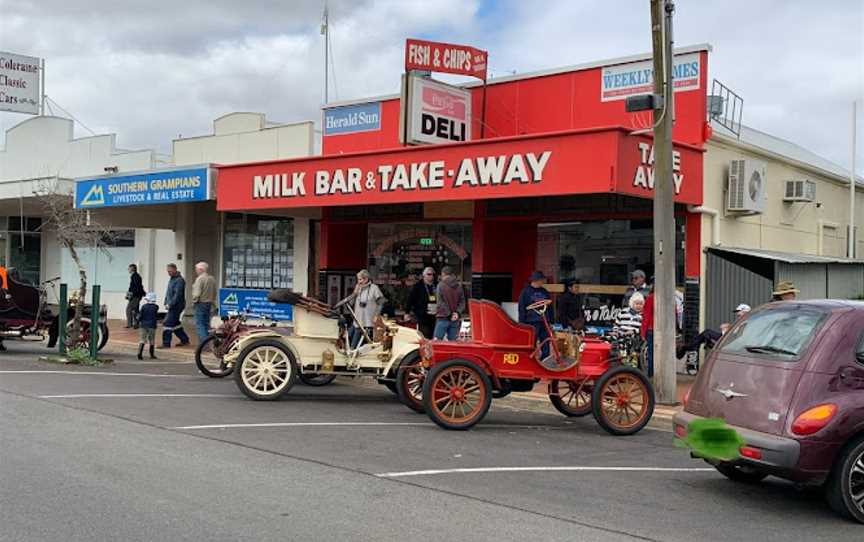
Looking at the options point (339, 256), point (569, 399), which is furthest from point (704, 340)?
point (339, 256)

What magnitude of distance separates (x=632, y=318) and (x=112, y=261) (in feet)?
59.4

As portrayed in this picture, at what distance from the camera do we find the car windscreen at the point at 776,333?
21.9 ft

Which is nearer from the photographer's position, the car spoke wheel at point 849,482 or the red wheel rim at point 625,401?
the car spoke wheel at point 849,482

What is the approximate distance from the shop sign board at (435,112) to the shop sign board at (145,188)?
5.42 m

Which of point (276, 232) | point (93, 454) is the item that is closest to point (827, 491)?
point (93, 454)

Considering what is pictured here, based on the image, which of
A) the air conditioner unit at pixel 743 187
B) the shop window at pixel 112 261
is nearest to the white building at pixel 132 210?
the shop window at pixel 112 261

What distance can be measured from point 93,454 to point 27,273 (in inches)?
1033

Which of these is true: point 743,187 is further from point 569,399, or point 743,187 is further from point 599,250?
point 569,399

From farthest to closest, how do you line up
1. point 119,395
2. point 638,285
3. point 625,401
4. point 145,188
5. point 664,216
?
point 145,188
point 638,285
point 664,216
point 119,395
point 625,401

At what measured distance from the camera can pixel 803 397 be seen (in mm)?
6355

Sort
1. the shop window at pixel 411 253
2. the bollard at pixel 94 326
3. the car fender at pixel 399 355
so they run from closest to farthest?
1. the car fender at pixel 399 355
2. the bollard at pixel 94 326
3. the shop window at pixel 411 253

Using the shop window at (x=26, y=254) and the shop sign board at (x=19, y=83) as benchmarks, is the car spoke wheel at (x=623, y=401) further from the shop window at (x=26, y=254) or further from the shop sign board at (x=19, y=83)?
the shop sign board at (x=19, y=83)

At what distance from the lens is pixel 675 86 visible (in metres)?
14.7

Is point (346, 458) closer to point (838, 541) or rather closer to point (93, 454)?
point (93, 454)
